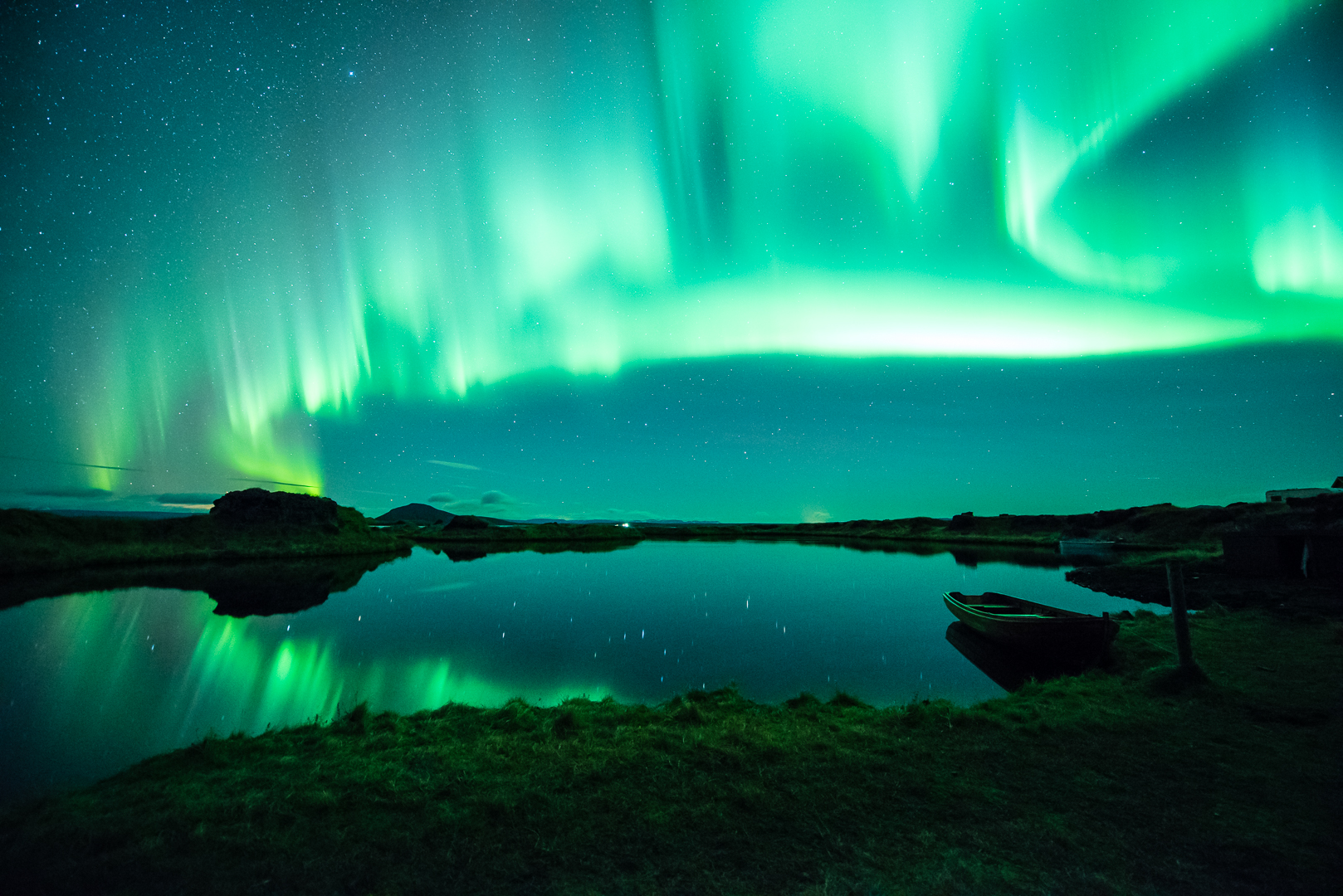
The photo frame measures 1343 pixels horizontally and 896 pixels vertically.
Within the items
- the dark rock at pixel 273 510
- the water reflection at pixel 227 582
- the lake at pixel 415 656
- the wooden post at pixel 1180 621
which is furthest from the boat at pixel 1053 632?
the dark rock at pixel 273 510

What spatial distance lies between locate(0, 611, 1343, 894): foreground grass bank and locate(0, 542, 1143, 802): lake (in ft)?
13.2

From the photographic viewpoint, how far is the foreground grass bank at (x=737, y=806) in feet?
20.3

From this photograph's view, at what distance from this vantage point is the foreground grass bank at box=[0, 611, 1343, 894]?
618 centimetres

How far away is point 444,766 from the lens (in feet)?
31.2

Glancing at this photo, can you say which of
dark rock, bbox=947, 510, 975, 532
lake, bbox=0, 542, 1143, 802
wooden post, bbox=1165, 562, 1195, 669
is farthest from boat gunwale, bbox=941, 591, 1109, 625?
dark rock, bbox=947, 510, 975, 532

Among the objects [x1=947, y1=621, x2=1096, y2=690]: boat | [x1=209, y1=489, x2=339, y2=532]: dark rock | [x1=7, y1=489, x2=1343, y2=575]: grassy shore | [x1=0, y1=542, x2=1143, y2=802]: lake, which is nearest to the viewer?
[x1=0, y1=542, x2=1143, y2=802]: lake

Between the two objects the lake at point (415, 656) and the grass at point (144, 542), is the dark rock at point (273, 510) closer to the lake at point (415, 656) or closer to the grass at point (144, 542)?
the grass at point (144, 542)

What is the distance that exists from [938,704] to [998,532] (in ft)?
525

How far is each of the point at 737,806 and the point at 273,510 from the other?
97.9 m

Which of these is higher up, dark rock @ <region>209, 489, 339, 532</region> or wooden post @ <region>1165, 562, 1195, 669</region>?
dark rock @ <region>209, 489, 339, 532</region>

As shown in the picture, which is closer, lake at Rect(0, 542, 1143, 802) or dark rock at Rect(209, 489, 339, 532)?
lake at Rect(0, 542, 1143, 802)

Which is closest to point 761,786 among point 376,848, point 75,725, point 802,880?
point 802,880

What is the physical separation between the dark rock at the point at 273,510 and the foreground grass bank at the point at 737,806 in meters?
87.0

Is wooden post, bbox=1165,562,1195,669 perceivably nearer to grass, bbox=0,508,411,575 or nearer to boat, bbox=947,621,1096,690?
boat, bbox=947,621,1096,690
